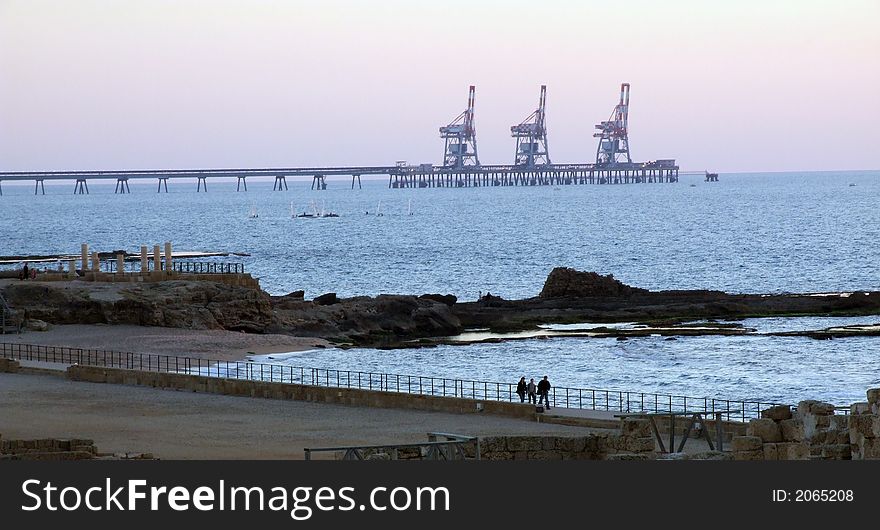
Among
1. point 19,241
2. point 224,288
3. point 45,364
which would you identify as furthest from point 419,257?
point 45,364

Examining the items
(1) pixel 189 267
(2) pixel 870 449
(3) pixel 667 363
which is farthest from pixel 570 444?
(1) pixel 189 267

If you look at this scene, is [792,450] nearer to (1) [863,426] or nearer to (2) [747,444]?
(2) [747,444]

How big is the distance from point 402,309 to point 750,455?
36.6 metres

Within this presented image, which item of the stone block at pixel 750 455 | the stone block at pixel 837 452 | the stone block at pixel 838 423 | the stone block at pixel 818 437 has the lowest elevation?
the stone block at pixel 750 455

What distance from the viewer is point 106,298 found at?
48719mm

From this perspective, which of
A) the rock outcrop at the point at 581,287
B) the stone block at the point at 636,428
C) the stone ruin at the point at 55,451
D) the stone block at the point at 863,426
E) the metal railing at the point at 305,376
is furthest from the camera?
the rock outcrop at the point at 581,287

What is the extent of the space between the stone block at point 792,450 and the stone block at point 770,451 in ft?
0.08

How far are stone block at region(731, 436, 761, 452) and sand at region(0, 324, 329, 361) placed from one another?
26.4m

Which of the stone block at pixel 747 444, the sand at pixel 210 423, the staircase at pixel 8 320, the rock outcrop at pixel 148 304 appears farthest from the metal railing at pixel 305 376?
the stone block at pixel 747 444

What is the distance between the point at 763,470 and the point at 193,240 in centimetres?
11209

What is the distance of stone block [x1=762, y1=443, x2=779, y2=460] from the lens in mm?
18594

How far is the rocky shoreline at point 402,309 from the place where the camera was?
48312 millimetres

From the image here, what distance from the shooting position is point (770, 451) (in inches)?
736

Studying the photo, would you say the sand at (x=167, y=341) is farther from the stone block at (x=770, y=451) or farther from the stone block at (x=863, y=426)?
the stone block at (x=863, y=426)
